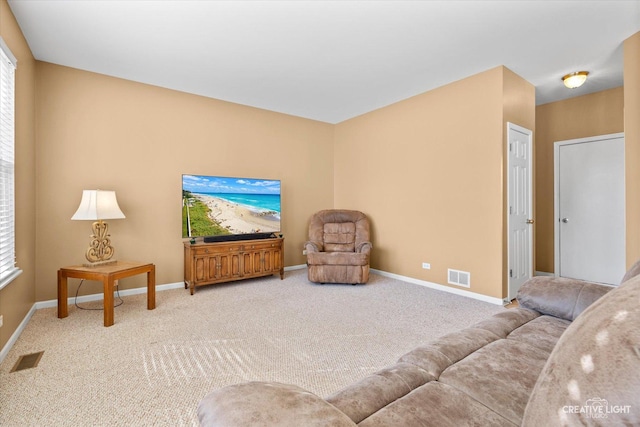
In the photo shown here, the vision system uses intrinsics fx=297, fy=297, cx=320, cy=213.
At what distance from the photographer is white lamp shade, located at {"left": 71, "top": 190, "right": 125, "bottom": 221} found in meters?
3.05

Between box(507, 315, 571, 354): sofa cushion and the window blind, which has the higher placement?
the window blind

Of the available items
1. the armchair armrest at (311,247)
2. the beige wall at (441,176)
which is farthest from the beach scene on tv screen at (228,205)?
the beige wall at (441,176)

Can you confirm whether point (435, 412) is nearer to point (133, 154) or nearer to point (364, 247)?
point (364, 247)

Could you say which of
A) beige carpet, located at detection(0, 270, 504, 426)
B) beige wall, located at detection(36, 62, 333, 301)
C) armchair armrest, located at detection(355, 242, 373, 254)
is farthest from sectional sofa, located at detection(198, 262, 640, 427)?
beige wall, located at detection(36, 62, 333, 301)

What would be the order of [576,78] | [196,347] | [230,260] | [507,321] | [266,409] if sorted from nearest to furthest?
[266,409]
[507,321]
[196,347]
[576,78]
[230,260]

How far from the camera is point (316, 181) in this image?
5547mm

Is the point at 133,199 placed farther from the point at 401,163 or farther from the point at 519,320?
the point at 519,320

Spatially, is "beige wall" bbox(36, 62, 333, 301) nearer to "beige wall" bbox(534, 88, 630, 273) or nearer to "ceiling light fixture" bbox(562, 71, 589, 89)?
"ceiling light fixture" bbox(562, 71, 589, 89)

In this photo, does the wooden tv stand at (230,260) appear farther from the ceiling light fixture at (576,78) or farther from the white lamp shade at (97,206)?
the ceiling light fixture at (576,78)

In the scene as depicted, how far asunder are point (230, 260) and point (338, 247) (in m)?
1.69

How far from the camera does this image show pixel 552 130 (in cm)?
459

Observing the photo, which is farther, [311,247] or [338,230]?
A: [338,230]

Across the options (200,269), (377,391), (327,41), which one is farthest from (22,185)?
(377,391)

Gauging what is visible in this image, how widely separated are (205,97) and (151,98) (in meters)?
0.71
